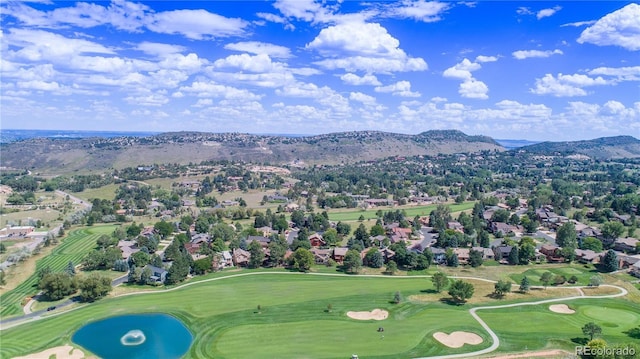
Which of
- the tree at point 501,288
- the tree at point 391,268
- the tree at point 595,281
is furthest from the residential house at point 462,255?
the tree at point 595,281

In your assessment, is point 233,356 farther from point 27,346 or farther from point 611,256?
point 611,256

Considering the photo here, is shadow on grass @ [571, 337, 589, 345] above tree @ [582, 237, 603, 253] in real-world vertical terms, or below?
below

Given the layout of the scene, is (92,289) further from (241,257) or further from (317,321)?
(317,321)

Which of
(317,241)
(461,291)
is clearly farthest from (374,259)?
(461,291)

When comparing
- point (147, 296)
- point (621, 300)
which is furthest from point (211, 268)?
point (621, 300)

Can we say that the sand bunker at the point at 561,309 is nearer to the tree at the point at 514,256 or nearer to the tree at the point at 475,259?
the tree at the point at 475,259

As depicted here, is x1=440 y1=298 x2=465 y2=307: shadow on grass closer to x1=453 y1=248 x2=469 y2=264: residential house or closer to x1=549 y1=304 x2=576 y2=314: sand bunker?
x1=549 y1=304 x2=576 y2=314: sand bunker

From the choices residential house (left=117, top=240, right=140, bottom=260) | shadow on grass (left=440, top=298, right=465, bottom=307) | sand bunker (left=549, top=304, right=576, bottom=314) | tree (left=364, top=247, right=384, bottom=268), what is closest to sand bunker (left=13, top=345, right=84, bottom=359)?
residential house (left=117, top=240, right=140, bottom=260)
